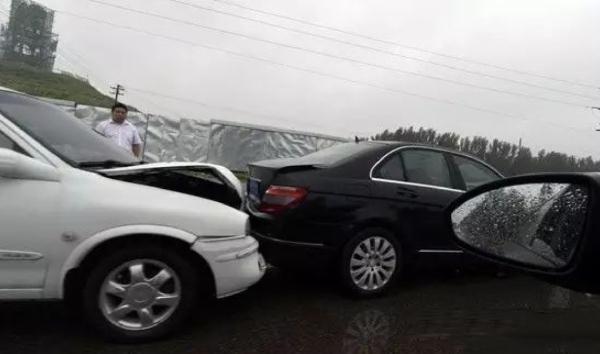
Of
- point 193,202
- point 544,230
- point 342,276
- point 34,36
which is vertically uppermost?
point 34,36

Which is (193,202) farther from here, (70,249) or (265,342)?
(265,342)

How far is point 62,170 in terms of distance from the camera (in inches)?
132

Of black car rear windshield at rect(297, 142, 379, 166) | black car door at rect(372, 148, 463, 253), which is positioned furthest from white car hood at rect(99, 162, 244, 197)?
black car door at rect(372, 148, 463, 253)

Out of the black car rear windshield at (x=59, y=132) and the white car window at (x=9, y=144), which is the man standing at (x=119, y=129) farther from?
the white car window at (x=9, y=144)

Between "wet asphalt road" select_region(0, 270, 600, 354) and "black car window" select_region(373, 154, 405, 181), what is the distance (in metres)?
1.12

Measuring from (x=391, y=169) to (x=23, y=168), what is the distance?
10.3ft

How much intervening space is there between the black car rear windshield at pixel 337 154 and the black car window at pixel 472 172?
107 cm

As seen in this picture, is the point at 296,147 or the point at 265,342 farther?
the point at 296,147

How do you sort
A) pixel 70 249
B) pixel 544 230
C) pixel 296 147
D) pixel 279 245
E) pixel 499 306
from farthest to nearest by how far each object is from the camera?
pixel 296 147 < pixel 499 306 < pixel 279 245 < pixel 70 249 < pixel 544 230

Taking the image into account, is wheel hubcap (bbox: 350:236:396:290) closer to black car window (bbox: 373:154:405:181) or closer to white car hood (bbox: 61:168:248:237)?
black car window (bbox: 373:154:405:181)

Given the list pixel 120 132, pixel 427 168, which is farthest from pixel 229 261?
pixel 120 132

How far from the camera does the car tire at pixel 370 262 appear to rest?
4625 millimetres

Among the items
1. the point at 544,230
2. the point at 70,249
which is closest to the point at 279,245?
the point at 70,249

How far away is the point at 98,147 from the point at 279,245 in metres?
1.67
